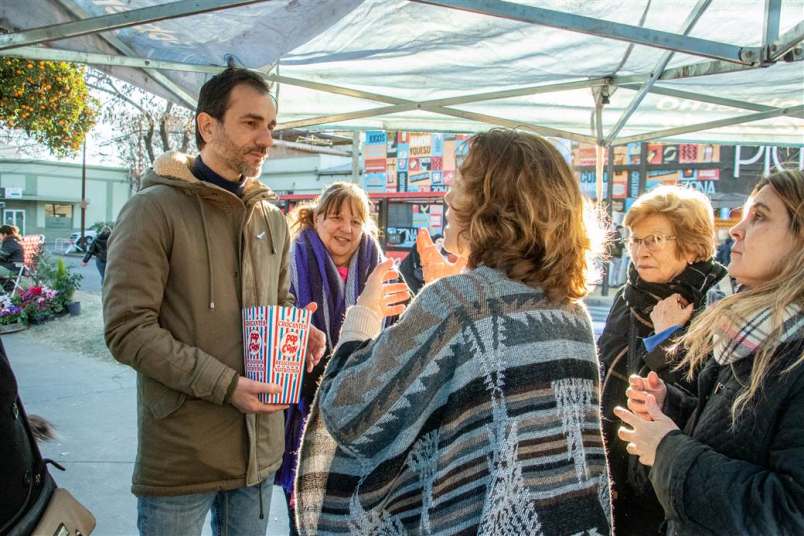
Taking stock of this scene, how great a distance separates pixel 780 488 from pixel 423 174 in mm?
21127

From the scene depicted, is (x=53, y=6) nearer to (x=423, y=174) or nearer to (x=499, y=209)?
(x=499, y=209)

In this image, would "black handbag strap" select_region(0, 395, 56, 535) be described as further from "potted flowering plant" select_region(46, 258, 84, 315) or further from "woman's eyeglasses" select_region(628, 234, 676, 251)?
"potted flowering plant" select_region(46, 258, 84, 315)

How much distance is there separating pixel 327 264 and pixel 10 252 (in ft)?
38.2

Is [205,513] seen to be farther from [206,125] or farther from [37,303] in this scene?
[37,303]

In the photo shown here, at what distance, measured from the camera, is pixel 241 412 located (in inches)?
72.0

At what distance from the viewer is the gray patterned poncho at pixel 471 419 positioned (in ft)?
3.84

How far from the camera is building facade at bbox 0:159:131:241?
145 feet

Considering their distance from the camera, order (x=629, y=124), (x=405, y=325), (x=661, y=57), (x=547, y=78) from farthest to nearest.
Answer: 1. (x=629, y=124)
2. (x=547, y=78)
3. (x=661, y=57)
4. (x=405, y=325)

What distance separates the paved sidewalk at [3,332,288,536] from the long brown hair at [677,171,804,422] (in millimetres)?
1786

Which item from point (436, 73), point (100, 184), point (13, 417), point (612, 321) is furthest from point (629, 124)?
point (100, 184)

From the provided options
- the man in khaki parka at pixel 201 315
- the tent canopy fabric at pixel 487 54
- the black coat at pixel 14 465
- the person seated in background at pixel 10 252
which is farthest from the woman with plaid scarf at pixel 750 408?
the person seated in background at pixel 10 252

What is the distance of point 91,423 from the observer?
5.21 meters

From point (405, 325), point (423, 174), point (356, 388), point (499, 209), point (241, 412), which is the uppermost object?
point (423, 174)

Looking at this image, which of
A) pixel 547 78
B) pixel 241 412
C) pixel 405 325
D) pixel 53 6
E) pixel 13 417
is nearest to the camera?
pixel 405 325
